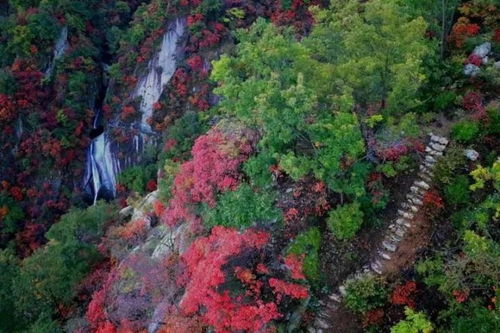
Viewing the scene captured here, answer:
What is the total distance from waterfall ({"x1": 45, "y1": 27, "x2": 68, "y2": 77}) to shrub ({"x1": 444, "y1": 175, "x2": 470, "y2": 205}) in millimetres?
30285

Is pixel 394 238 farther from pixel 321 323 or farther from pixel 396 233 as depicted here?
pixel 321 323

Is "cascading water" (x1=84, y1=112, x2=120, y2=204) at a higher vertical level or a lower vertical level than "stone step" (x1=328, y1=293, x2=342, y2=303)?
lower

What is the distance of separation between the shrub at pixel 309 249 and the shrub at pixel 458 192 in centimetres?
463

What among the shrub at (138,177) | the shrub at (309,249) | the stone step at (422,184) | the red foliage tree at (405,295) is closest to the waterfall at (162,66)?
the shrub at (138,177)

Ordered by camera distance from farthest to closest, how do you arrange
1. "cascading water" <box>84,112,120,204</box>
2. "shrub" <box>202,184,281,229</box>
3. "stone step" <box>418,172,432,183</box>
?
1. "cascading water" <box>84,112,120,204</box>
2. "stone step" <box>418,172,432,183</box>
3. "shrub" <box>202,184,281,229</box>

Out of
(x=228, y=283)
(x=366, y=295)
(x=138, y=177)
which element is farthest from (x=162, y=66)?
(x=366, y=295)

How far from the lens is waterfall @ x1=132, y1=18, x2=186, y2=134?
1340 inches

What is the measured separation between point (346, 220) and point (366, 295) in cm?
241

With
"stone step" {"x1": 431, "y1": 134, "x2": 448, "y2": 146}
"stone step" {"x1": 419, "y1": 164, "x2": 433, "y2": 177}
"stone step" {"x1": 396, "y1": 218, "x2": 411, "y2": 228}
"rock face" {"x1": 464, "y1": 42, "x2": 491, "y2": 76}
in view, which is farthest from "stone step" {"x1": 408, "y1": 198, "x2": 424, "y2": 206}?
"rock face" {"x1": 464, "y1": 42, "x2": 491, "y2": 76}

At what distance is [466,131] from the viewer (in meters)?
16.0

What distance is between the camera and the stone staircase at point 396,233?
13.8 m

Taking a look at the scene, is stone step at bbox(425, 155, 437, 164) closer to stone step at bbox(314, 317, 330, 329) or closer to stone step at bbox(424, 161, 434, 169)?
stone step at bbox(424, 161, 434, 169)

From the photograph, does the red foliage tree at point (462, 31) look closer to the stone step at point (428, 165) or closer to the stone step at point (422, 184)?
the stone step at point (428, 165)

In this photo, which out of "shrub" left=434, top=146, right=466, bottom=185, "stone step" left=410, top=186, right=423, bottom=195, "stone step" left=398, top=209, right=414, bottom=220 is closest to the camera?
"stone step" left=398, top=209, right=414, bottom=220
